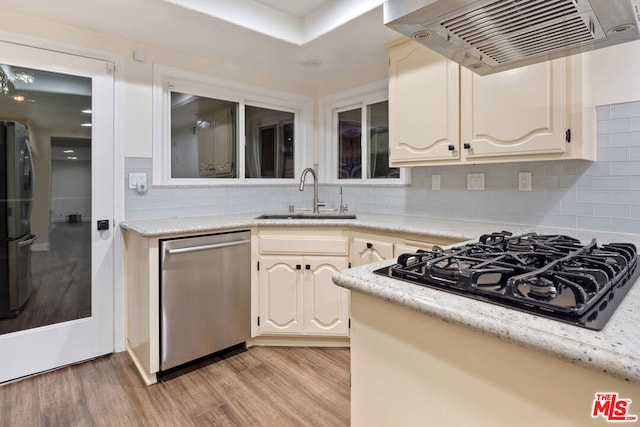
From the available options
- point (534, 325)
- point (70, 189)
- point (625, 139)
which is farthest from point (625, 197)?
point (70, 189)

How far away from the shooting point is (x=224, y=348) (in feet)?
7.75

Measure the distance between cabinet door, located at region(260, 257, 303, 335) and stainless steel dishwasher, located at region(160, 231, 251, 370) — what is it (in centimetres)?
11

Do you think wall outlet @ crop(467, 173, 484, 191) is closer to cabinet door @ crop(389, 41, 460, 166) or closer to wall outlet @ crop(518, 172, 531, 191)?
wall outlet @ crop(518, 172, 531, 191)

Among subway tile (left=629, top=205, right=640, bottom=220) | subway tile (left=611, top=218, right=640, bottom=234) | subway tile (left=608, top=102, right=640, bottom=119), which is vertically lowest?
subway tile (left=611, top=218, right=640, bottom=234)

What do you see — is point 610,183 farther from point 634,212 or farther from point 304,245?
point 304,245

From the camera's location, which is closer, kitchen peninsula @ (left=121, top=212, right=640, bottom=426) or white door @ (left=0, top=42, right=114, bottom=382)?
kitchen peninsula @ (left=121, top=212, right=640, bottom=426)

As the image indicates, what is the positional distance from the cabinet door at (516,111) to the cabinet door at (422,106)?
81 mm

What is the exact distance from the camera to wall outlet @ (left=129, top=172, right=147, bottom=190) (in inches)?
99.1

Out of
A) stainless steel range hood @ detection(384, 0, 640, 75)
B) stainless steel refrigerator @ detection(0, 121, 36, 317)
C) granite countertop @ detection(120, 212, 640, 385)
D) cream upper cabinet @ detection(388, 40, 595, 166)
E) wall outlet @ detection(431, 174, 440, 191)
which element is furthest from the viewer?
wall outlet @ detection(431, 174, 440, 191)

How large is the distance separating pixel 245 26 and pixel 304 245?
1.51 meters

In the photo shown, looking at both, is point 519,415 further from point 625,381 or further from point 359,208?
point 359,208

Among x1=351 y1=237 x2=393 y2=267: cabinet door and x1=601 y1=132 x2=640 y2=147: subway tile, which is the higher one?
x1=601 y1=132 x2=640 y2=147: subway tile

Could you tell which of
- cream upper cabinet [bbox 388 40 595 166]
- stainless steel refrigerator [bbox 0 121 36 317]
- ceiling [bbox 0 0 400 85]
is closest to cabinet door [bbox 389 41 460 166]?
cream upper cabinet [bbox 388 40 595 166]

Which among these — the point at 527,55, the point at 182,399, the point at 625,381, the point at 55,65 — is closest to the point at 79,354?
the point at 182,399
